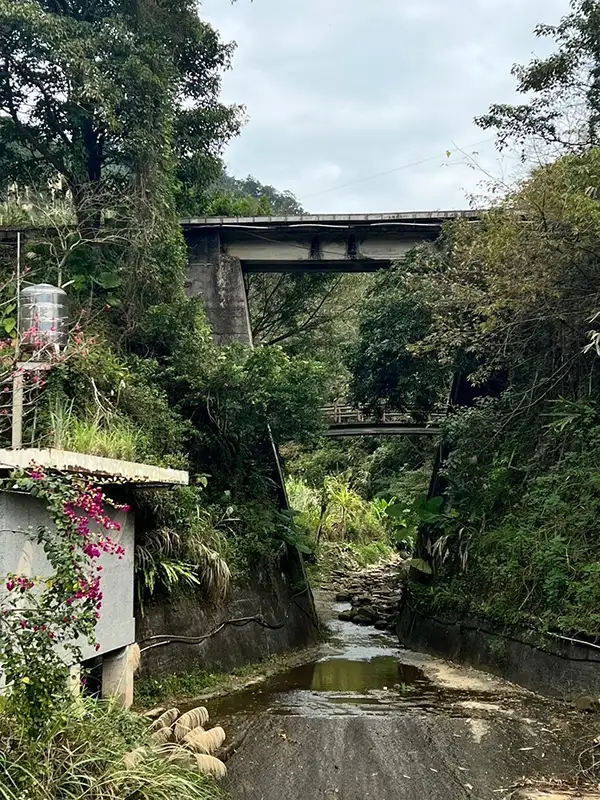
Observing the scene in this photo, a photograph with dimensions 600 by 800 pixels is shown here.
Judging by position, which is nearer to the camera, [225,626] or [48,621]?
[48,621]

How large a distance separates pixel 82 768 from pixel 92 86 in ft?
33.1

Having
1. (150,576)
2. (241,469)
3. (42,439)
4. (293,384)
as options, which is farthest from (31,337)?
(241,469)

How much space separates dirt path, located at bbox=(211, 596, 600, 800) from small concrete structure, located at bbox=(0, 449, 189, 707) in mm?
1222

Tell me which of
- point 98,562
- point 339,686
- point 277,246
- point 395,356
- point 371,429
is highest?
point 277,246

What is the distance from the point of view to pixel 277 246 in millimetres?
15117

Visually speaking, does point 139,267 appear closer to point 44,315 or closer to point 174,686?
point 44,315

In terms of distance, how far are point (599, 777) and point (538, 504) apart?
484 centimetres

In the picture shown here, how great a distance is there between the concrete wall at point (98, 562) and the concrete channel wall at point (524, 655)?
4657mm

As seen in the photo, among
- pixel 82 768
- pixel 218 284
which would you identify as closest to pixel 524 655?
pixel 82 768

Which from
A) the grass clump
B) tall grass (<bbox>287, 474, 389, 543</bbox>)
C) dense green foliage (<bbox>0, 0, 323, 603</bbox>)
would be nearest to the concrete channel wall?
dense green foliage (<bbox>0, 0, 323, 603</bbox>)

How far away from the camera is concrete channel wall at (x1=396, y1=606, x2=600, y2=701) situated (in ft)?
23.7

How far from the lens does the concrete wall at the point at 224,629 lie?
786 centimetres

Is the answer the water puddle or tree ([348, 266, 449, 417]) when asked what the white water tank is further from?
tree ([348, 266, 449, 417])

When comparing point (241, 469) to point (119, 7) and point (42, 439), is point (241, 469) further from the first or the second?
point (119, 7)
